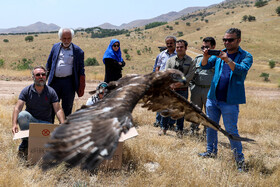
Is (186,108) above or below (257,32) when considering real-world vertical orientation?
below

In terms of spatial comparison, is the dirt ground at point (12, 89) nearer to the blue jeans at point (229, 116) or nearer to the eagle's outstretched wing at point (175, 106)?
the eagle's outstretched wing at point (175, 106)

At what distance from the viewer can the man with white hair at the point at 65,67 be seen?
185 inches

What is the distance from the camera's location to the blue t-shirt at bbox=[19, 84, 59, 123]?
4203 mm

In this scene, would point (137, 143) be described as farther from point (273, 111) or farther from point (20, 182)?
point (273, 111)

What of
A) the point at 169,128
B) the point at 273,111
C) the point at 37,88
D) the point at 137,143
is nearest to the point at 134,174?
the point at 137,143

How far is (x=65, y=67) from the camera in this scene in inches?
186

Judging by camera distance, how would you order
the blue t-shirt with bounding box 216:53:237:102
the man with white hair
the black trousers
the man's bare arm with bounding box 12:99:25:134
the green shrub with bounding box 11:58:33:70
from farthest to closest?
the green shrub with bounding box 11:58:33:70 < the black trousers < the man with white hair < the blue t-shirt with bounding box 216:53:237:102 < the man's bare arm with bounding box 12:99:25:134

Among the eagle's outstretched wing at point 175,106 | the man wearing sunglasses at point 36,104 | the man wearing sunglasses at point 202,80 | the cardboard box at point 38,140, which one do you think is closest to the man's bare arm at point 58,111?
the man wearing sunglasses at point 36,104

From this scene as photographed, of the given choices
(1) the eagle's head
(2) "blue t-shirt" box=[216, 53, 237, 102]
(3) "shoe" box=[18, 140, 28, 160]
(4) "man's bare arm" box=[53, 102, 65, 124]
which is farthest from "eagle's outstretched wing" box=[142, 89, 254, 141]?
(3) "shoe" box=[18, 140, 28, 160]

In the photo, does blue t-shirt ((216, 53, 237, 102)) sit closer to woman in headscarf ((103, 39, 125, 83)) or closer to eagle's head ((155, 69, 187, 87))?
eagle's head ((155, 69, 187, 87))

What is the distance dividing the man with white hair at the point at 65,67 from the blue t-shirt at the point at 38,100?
21.3 inches

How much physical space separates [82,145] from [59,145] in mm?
213

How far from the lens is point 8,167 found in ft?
11.6

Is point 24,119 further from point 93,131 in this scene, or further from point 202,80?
point 202,80
